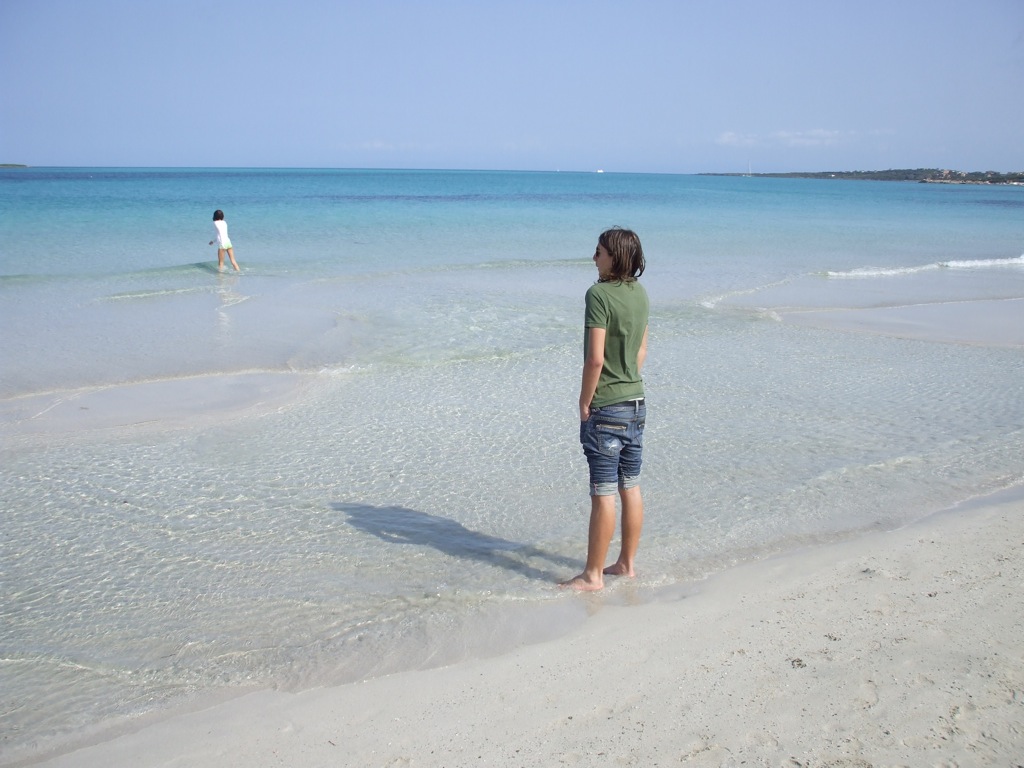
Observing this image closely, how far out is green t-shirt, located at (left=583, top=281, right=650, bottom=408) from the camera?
4051 millimetres

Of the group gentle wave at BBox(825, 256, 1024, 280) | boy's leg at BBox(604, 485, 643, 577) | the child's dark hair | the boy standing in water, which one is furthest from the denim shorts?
gentle wave at BBox(825, 256, 1024, 280)

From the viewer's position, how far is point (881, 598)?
434cm

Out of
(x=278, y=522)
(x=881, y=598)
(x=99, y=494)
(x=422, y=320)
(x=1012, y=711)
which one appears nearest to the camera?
(x=1012, y=711)

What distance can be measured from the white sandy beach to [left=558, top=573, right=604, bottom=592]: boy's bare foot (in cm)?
6

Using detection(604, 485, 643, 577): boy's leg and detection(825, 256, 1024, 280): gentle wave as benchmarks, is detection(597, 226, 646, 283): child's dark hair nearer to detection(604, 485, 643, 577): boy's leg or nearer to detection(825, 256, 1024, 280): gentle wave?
detection(604, 485, 643, 577): boy's leg

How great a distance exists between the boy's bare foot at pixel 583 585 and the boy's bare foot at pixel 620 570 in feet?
0.62

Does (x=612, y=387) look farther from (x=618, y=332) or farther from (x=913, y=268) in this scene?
(x=913, y=268)

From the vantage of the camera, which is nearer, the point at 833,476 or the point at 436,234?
the point at 833,476

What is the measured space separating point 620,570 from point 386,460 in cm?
252

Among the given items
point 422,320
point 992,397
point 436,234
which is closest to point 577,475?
point 992,397

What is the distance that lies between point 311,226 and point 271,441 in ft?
80.9

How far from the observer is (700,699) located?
3.47m

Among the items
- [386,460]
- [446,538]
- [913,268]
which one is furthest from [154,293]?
[913,268]

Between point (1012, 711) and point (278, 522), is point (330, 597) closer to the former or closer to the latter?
point (278, 522)
